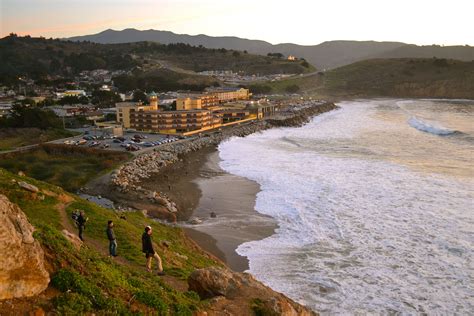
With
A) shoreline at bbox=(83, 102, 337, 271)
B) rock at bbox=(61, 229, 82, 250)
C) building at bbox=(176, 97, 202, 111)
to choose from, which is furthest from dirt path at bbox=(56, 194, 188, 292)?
building at bbox=(176, 97, 202, 111)

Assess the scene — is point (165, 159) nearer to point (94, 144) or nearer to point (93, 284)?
point (94, 144)

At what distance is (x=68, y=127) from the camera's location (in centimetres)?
4878

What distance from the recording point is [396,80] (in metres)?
129

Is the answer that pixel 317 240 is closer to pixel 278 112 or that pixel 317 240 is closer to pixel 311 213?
pixel 311 213

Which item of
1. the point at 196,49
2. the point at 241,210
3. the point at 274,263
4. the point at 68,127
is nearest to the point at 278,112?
the point at 68,127

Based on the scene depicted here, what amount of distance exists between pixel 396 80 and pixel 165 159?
112 meters

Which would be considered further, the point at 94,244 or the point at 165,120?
the point at 165,120

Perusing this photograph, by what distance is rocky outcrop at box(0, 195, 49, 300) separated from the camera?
5.16 metres

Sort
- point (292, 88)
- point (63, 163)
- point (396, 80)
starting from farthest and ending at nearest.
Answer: point (396, 80)
point (292, 88)
point (63, 163)

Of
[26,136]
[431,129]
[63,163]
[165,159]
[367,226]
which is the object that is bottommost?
[367,226]

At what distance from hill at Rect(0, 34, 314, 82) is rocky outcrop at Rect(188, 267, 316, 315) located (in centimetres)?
11556

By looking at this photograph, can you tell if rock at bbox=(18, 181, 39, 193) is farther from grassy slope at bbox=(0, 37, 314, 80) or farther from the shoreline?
grassy slope at bbox=(0, 37, 314, 80)

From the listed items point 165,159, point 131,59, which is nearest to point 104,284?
point 165,159

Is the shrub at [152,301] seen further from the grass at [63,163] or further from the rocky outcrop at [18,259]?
the grass at [63,163]
